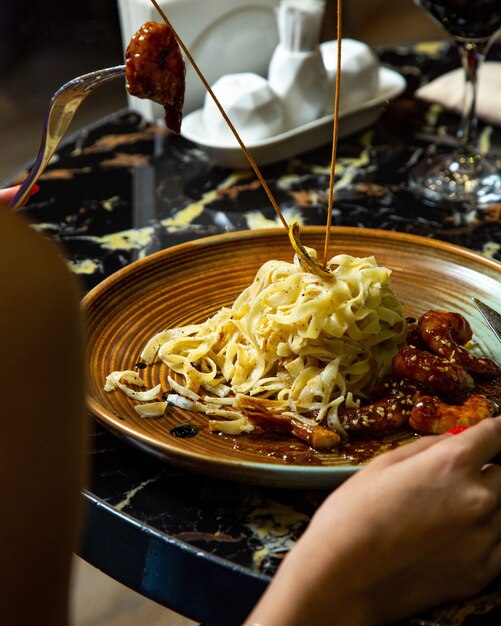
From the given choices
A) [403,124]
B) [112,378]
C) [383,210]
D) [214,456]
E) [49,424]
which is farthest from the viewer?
[403,124]

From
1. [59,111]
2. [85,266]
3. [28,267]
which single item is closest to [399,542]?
[28,267]

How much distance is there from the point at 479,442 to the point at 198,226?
120 centimetres

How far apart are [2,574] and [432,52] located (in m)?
2.69

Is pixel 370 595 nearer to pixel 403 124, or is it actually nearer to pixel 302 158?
pixel 302 158

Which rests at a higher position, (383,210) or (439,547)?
(439,547)

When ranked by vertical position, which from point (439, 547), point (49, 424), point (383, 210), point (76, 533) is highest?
point (49, 424)

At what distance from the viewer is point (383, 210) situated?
213 cm

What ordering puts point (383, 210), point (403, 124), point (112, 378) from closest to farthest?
point (112, 378), point (383, 210), point (403, 124)

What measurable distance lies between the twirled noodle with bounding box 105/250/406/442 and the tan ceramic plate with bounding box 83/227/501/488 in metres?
0.05

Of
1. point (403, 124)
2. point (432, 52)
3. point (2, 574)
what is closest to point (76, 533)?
point (2, 574)

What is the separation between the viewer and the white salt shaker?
7.40 ft

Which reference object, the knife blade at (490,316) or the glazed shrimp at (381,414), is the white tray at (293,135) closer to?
the knife blade at (490,316)

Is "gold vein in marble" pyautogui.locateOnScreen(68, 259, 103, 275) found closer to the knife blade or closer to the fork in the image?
the fork

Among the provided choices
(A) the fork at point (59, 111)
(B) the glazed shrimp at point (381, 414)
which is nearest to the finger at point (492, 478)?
(B) the glazed shrimp at point (381, 414)
